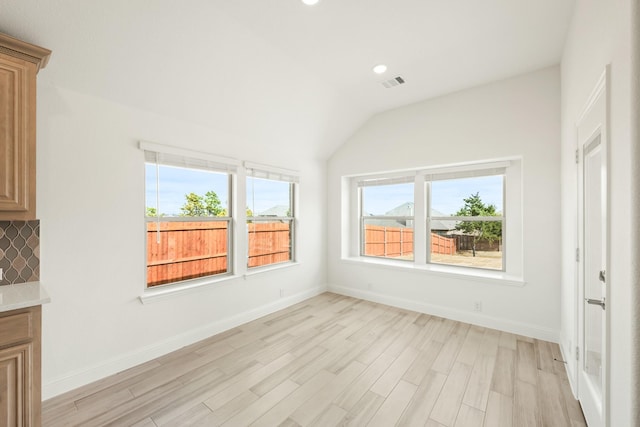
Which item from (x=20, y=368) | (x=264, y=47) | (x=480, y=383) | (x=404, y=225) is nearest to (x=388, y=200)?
(x=404, y=225)

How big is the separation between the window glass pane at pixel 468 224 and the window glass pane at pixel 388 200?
1.23 ft

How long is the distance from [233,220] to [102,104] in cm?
171

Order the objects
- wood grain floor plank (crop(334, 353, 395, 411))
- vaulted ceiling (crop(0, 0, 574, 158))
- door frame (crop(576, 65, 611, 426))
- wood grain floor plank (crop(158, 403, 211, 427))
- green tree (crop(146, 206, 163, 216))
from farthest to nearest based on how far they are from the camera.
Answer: green tree (crop(146, 206, 163, 216))
wood grain floor plank (crop(334, 353, 395, 411))
vaulted ceiling (crop(0, 0, 574, 158))
wood grain floor plank (crop(158, 403, 211, 427))
door frame (crop(576, 65, 611, 426))

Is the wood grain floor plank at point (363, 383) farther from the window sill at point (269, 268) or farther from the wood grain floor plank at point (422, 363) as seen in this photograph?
the window sill at point (269, 268)

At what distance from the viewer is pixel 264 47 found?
2570 mm

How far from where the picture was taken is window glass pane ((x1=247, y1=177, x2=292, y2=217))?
3701mm

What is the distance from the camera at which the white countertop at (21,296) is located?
1473 mm

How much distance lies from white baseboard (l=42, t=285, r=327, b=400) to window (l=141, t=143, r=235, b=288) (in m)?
0.58

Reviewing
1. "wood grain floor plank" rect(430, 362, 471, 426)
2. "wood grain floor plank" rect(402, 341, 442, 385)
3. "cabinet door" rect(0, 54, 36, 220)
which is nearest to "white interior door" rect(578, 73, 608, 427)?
"wood grain floor plank" rect(430, 362, 471, 426)

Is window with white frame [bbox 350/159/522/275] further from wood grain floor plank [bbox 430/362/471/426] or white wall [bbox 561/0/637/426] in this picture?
white wall [bbox 561/0/637/426]

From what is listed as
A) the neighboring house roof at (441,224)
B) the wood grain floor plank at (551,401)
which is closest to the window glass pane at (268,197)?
the neighboring house roof at (441,224)

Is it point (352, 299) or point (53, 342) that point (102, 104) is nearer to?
point (53, 342)

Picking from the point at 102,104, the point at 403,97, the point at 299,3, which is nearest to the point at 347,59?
the point at 299,3

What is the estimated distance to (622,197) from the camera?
1.08 meters
